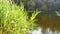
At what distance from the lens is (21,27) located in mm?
2104

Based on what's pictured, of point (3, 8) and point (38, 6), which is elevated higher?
point (3, 8)

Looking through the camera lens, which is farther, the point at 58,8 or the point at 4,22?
the point at 58,8

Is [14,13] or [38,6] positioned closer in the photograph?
[14,13]

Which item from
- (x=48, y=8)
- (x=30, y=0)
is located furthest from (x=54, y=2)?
(x=30, y=0)

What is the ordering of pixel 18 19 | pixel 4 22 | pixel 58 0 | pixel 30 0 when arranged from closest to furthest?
1. pixel 4 22
2. pixel 18 19
3. pixel 30 0
4. pixel 58 0

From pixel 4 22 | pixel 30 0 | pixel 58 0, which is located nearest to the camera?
pixel 4 22

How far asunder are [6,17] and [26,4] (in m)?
6.66

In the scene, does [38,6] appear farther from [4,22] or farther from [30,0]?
[4,22]

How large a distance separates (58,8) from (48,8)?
1.98 ft

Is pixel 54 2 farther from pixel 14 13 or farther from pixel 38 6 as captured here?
pixel 14 13

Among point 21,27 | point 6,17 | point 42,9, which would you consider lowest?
point 42,9

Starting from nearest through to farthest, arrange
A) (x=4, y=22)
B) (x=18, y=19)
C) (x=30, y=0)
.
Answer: (x=4, y=22), (x=18, y=19), (x=30, y=0)

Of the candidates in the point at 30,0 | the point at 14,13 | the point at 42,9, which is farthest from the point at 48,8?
the point at 14,13

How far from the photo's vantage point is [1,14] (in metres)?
1.91
